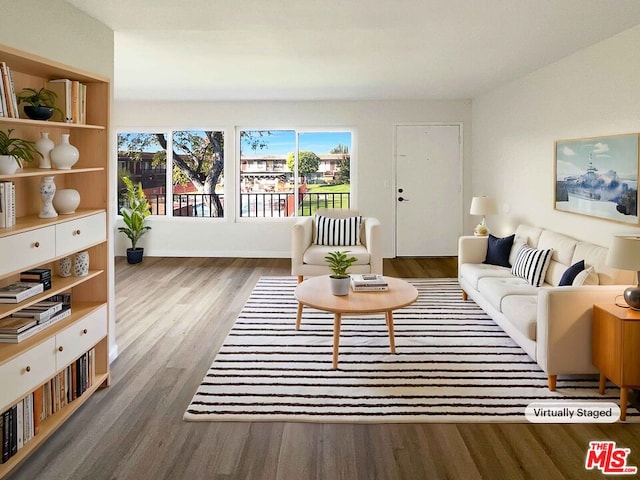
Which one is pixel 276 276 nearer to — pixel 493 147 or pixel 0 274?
pixel 493 147

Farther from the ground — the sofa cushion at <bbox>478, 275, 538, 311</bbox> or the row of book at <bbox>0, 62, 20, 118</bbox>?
the row of book at <bbox>0, 62, 20, 118</bbox>

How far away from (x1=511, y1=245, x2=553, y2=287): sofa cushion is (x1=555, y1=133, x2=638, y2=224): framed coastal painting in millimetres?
485

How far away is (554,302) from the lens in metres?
3.15

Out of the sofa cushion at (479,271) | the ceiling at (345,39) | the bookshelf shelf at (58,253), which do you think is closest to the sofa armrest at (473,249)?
the sofa cushion at (479,271)

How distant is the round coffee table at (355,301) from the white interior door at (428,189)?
365 centimetres

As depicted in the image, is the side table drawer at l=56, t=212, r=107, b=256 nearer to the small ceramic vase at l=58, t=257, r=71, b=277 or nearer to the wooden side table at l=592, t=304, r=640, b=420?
the small ceramic vase at l=58, t=257, r=71, b=277

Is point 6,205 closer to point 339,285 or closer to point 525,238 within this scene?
point 339,285

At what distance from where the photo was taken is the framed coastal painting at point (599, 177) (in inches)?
149

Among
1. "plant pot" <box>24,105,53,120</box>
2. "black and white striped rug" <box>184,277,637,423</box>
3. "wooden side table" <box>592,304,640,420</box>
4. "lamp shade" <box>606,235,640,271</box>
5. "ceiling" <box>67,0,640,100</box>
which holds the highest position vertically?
"ceiling" <box>67,0,640,100</box>

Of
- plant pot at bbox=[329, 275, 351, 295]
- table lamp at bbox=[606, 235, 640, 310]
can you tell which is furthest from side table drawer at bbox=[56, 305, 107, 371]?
table lamp at bbox=[606, 235, 640, 310]

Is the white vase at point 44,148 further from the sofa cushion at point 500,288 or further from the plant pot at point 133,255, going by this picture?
the plant pot at point 133,255

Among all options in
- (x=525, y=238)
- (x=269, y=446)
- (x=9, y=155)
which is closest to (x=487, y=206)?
(x=525, y=238)

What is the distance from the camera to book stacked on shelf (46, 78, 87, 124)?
9.51 ft

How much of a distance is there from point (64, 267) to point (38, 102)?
91 cm
